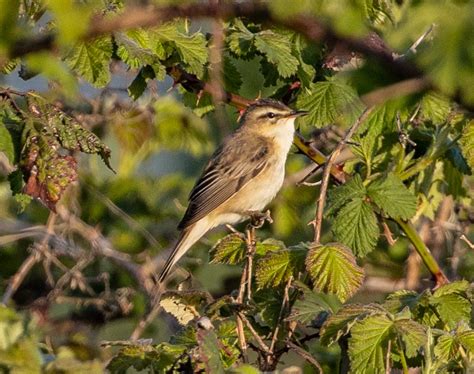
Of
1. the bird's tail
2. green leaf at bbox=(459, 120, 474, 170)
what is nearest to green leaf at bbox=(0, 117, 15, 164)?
green leaf at bbox=(459, 120, 474, 170)

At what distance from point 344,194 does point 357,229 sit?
6.7 inches

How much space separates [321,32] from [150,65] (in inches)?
104

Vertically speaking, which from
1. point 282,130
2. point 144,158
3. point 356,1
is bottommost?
point 144,158

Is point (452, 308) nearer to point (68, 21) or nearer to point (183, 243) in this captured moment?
point (183, 243)

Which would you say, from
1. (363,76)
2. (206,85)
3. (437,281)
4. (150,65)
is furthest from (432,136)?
(363,76)

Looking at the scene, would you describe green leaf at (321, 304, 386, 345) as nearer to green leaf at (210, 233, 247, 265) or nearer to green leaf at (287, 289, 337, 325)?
green leaf at (287, 289, 337, 325)

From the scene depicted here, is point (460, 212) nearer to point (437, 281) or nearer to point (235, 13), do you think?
point (437, 281)

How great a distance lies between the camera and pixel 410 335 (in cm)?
303

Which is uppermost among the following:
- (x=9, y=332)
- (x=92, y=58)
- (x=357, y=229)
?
(x=9, y=332)

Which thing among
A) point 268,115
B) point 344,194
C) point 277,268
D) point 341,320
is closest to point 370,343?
point 341,320

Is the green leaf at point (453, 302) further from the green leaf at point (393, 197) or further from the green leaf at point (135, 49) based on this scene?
the green leaf at point (135, 49)

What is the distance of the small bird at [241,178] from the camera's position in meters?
5.64

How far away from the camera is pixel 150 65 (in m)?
4.02

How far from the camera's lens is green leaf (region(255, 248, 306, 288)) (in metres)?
3.52
